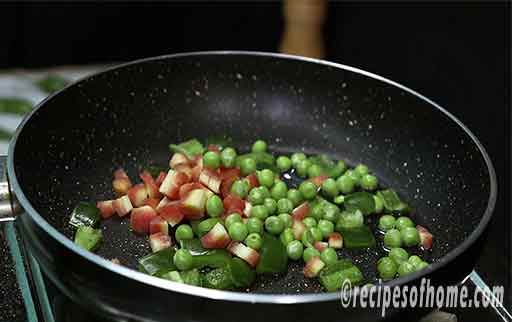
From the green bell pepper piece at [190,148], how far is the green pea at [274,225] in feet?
1.01

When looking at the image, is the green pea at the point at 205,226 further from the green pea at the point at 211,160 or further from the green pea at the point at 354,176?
the green pea at the point at 354,176

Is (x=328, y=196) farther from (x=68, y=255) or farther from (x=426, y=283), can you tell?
(x=68, y=255)

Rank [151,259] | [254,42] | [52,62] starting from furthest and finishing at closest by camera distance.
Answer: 1. [254,42]
2. [52,62]
3. [151,259]

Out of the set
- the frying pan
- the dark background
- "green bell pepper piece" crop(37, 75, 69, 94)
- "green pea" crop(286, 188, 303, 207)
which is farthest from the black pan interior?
"green bell pepper piece" crop(37, 75, 69, 94)

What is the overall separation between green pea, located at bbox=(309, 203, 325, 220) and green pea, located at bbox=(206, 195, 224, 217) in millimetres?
229

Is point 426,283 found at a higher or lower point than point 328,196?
higher

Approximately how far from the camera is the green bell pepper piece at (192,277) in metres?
1.28

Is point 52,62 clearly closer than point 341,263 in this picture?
No

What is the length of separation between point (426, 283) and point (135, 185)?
83 cm

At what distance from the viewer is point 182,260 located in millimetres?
1338

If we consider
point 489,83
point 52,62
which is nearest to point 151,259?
point 489,83

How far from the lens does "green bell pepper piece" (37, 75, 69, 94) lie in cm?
278

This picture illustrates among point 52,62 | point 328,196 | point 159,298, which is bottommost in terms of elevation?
point 52,62

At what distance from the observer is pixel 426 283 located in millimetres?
1000
